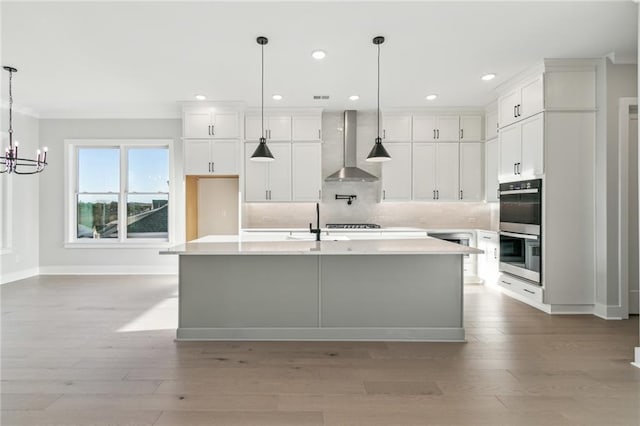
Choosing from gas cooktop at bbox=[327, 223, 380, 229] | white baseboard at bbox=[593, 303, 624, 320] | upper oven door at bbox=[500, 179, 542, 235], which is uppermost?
upper oven door at bbox=[500, 179, 542, 235]

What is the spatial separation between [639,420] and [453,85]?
402 cm

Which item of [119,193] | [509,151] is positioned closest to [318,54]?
[509,151]

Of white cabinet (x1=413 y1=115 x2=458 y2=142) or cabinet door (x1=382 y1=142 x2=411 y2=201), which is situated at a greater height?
white cabinet (x1=413 y1=115 x2=458 y2=142)

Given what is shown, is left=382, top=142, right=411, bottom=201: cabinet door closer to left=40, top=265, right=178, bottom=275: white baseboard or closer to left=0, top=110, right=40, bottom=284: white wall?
left=40, top=265, right=178, bottom=275: white baseboard

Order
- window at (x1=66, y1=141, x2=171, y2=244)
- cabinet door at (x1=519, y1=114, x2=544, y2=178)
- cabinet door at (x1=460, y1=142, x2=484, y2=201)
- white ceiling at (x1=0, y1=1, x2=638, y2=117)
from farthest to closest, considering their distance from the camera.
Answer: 1. window at (x1=66, y1=141, x2=171, y2=244)
2. cabinet door at (x1=460, y1=142, x2=484, y2=201)
3. cabinet door at (x1=519, y1=114, x2=544, y2=178)
4. white ceiling at (x1=0, y1=1, x2=638, y2=117)

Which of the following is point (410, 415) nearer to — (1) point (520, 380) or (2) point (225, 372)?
(1) point (520, 380)

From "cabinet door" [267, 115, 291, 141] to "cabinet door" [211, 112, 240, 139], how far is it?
0.54 m

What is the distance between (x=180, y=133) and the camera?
620 cm

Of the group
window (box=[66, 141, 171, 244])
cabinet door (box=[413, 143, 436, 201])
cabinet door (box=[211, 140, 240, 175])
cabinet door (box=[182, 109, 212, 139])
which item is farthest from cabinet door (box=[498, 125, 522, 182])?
window (box=[66, 141, 171, 244])

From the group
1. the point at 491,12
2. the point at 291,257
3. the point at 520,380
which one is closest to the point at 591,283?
Answer: the point at 520,380

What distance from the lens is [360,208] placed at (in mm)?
6199

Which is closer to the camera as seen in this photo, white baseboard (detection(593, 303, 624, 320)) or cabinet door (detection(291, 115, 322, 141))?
white baseboard (detection(593, 303, 624, 320))

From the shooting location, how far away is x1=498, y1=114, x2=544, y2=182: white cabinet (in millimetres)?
4113

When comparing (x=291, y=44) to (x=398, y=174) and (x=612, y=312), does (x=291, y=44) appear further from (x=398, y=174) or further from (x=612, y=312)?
(x=612, y=312)
